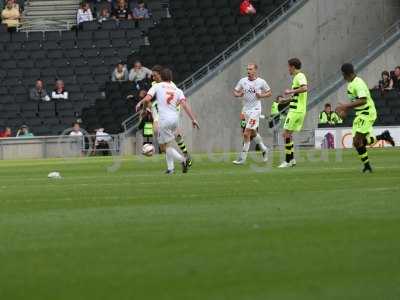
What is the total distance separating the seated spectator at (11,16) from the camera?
160 feet

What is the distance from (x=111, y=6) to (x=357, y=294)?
4220cm

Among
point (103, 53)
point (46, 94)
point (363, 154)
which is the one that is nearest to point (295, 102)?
point (363, 154)

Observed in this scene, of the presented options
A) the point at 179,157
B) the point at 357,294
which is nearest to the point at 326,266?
the point at 357,294

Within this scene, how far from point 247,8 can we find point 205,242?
36.0 meters

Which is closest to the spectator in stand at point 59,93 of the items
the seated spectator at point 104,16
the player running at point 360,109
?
the seated spectator at point 104,16

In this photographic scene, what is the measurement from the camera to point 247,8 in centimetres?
4559

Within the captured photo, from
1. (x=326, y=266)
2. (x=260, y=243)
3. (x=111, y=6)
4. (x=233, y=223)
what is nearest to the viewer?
(x=326, y=266)

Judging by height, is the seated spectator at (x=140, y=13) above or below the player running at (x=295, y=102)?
above

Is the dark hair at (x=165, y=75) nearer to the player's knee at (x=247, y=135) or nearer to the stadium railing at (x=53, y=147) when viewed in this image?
the player's knee at (x=247, y=135)

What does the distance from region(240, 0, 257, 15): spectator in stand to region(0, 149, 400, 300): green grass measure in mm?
27362

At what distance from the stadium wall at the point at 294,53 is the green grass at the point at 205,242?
26.2 m

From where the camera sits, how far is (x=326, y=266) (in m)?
8.35

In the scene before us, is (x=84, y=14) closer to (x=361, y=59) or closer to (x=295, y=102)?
(x=361, y=59)

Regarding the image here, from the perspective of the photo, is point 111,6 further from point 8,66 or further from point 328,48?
point 328,48
